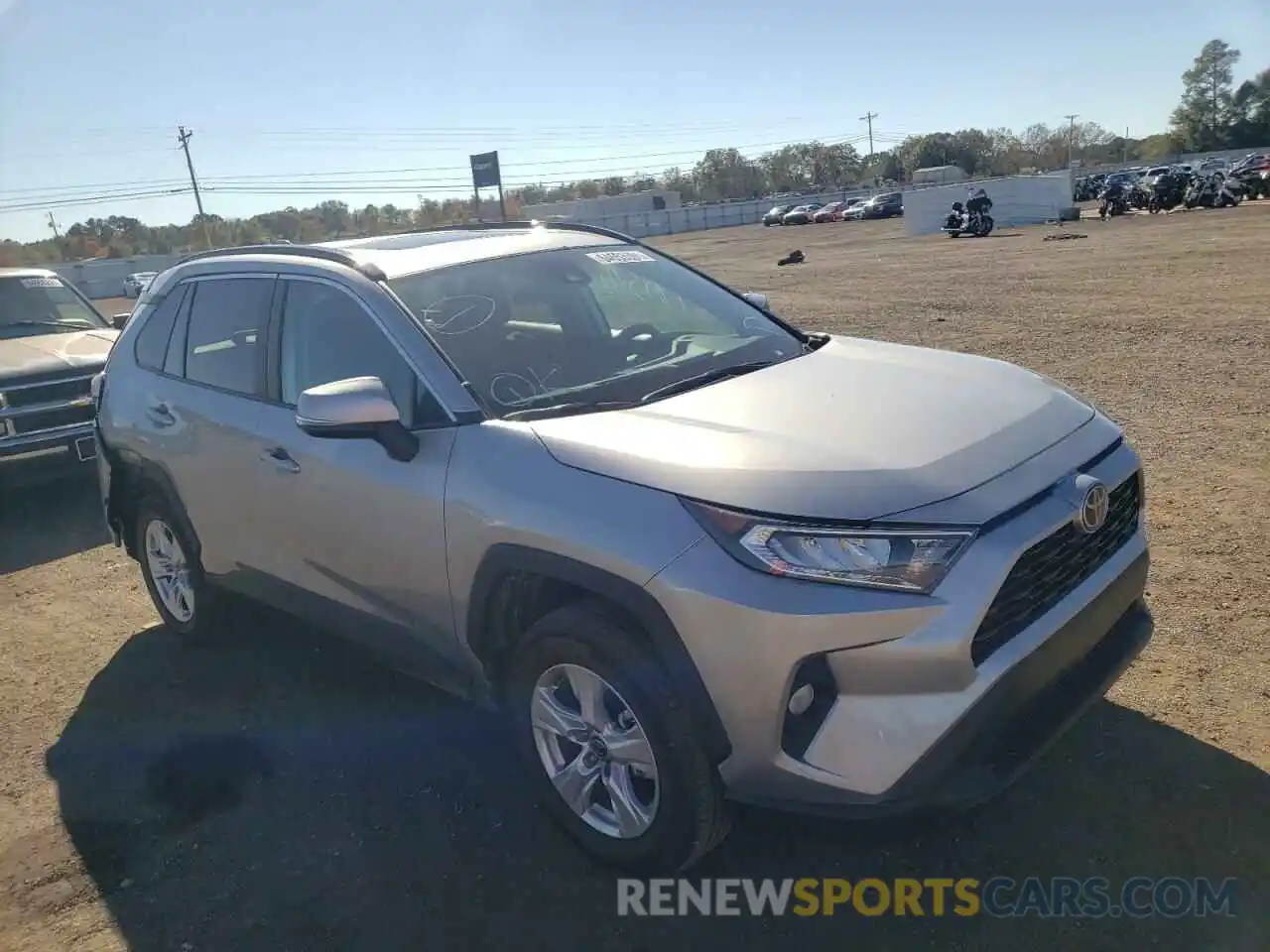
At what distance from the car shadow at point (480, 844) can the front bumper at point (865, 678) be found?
0.24 m

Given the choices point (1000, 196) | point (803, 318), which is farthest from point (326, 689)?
point (1000, 196)

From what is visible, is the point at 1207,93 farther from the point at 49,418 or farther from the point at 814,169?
the point at 49,418

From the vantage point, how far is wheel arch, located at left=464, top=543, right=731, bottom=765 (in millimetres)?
2598

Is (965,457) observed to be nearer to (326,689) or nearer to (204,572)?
(326,689)

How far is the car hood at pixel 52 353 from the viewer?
7.77 m

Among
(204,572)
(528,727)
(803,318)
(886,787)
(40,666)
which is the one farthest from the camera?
(803,318)

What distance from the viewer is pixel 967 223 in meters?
33.9

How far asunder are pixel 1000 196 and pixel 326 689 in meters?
40.3

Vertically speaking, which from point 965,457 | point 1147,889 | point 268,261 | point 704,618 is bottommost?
point 1147,889

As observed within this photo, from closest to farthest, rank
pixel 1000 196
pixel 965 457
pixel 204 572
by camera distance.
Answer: pixel 965 457, pixel 204 572, pixel 1000 196

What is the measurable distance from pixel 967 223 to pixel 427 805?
34081mm

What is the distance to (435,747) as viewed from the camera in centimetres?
386

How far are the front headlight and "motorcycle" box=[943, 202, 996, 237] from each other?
3409cm

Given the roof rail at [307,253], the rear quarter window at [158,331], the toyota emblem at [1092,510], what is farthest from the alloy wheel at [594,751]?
the rear quarter window at [158,331]
